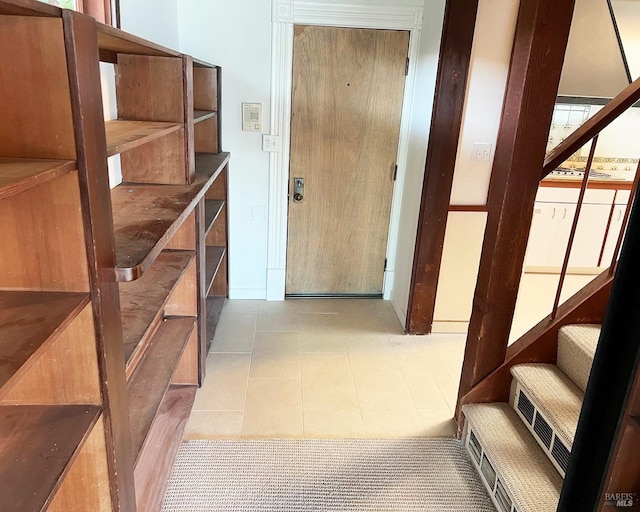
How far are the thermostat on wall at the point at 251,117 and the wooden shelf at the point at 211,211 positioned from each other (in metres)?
0.54

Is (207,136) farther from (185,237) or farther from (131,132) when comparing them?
(131,132)

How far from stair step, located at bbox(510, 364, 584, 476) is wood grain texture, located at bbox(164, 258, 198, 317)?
5.04 ft

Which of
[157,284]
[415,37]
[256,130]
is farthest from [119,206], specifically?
[415,37]

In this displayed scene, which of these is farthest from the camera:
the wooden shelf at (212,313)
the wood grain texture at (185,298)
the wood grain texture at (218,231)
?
the wood grain texture at (218,231)

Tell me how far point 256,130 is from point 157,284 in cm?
177

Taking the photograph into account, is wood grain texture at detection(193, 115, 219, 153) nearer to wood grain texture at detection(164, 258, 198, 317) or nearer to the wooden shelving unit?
wood grain texture at detection(164, 258, 198, 317)

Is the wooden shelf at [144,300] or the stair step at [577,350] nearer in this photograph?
the wooden shelf at [144,300]

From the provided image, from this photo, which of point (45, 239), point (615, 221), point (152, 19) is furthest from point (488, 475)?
point (615, 221)

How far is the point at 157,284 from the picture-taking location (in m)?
1.86

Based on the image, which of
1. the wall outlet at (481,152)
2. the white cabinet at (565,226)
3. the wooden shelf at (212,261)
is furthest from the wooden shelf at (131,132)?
the white cabinet at (565,226)

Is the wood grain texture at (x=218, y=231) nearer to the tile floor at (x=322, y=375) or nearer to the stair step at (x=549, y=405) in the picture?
the tile floor at (x=322, y=375)

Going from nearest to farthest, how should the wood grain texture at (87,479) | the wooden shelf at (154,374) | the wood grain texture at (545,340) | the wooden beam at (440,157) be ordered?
the wood grain texture at (87,479), the wooden shelf at (154,374), the wood grain texture at (545,340), the wooden beam at (440,157)

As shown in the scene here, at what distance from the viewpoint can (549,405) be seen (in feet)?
6.44

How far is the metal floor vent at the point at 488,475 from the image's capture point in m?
1.88
